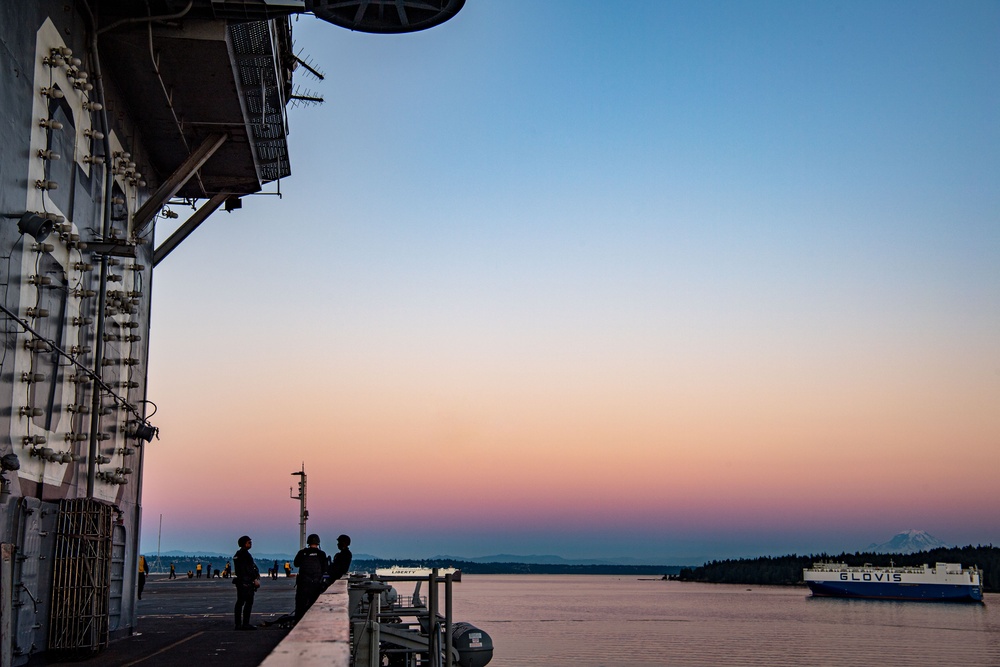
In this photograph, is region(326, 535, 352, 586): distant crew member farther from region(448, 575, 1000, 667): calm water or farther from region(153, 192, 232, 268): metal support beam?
region(448, 575, 1000, 667): calm water

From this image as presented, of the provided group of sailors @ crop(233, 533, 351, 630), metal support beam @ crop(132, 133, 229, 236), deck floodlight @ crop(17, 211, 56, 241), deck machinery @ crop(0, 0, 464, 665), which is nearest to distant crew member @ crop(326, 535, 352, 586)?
group of sailors @ crop(233, 533, 351, 630)

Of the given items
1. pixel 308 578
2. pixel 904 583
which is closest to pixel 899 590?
pixel 904 583

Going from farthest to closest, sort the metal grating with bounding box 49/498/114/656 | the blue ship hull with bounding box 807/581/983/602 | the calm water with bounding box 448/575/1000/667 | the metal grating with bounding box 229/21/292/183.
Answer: the blue ship hull with bounding box 807/581/983/602 → the calm water with bounding box 448/575/1000/667 → the metal grating with bounding box 229/21/292/183 → the metal grating with bounding box 49/498/114/656

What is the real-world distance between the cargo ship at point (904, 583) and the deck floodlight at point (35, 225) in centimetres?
11727

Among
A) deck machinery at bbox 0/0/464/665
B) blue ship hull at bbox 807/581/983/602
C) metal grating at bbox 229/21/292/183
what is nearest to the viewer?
deck machinery at bbox 0/0/464/665

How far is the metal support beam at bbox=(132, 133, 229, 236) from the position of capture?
54.1ft

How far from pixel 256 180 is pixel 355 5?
546 cm

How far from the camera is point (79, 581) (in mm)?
12398

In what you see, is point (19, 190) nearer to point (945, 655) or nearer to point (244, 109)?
point (244, 109)

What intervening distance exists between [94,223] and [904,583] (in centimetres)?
11970

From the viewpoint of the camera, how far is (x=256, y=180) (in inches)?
778

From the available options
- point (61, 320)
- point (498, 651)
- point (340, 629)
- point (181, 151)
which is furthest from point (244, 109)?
point (498, 651)

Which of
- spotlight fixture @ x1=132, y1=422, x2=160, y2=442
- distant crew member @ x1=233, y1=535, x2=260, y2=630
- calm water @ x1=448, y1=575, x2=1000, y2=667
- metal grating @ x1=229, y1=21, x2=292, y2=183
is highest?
metal grating @ x1=229, y1=21, x2=292, y2=183

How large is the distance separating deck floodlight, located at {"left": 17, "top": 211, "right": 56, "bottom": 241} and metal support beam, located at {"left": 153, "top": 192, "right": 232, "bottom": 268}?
8772 millimetres
